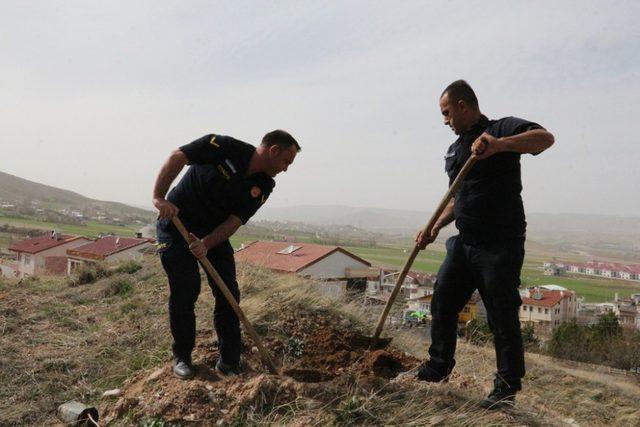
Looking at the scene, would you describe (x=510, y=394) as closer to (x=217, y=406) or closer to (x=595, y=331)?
(x=217, y=406)

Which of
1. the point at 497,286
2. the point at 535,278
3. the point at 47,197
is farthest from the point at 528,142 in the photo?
the point at 47,197

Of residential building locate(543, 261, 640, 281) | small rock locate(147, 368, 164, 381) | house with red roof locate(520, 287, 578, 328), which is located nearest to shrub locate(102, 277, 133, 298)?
small rock locate(147, 368, 164, 381)

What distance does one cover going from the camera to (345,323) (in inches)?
196

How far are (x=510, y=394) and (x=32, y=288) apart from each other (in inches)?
325

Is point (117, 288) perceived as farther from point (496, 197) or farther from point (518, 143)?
point (518, 143)

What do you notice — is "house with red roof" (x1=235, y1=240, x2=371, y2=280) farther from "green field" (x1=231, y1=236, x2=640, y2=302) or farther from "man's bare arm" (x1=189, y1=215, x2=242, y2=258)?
"man's bare arm" (x1=189, y1=215, x2=242, y2=258)

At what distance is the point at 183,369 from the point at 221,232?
0.96 meters

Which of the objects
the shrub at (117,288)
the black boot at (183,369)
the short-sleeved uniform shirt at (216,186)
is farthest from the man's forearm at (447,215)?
the shrub at (117,288)

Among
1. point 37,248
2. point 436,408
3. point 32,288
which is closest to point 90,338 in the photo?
point 436,408

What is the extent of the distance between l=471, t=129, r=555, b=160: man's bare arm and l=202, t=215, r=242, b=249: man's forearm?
1672 millimetres

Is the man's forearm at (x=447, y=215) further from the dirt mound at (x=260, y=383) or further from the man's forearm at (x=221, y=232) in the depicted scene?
the man's forearm at (x=221, y=232)

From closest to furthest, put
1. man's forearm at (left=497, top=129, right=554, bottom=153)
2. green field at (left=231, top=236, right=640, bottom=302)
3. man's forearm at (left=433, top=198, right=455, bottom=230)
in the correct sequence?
1. man's forearm at (left=497, top=129, right=554, bottom=153)
2. man's forearm at (left=433, top=198, right=455, bottom=230)
3. green field at (left=231, top=236, right=640, bottom=302)

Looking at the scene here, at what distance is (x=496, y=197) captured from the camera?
2.81m

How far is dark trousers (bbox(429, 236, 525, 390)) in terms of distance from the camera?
2.72 m
